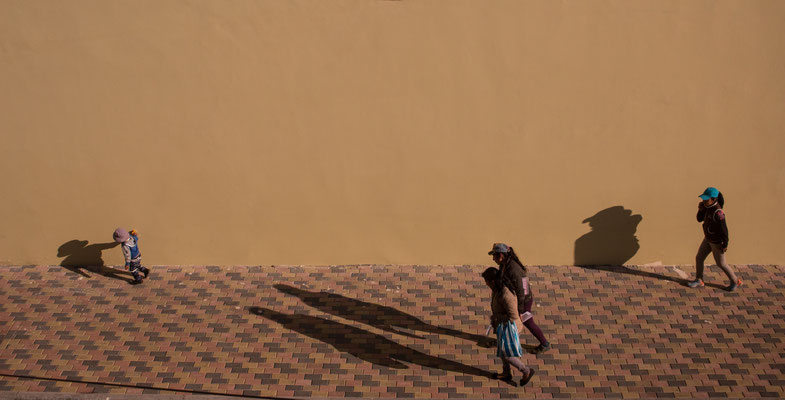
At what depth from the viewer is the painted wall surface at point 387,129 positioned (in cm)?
895

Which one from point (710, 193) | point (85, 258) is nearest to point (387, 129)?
point (710, 193)

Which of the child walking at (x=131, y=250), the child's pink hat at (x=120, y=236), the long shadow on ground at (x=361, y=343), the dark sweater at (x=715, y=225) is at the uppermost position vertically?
the dark sweater at (x=715, y=225)

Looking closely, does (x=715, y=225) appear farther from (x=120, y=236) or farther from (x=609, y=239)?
(x=120, y=236)

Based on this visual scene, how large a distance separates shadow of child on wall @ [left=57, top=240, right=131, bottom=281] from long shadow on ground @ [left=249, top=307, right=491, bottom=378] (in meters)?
2.32

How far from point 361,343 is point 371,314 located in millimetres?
619

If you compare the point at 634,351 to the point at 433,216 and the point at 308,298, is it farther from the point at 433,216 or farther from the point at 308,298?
the point at 308,298

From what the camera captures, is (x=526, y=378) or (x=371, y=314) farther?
(x=371, y=314)

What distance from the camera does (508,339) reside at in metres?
7.66

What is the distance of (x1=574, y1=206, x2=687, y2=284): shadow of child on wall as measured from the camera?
32.5 ft

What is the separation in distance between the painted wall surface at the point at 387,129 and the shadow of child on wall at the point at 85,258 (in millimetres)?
44

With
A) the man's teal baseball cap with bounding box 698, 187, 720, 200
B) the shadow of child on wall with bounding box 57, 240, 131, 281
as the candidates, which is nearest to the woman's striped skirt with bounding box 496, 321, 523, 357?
the man's teal baseball cap with bounding box 698, 187, 720, 200

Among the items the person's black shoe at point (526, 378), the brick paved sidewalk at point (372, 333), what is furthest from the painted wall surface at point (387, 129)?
the person's black shoe at point (526, 378)

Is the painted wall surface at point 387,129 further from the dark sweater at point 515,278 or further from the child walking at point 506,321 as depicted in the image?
the child walking at point 506,321

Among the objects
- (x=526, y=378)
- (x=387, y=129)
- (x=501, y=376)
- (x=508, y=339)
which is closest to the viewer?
(x=508, y=339)
